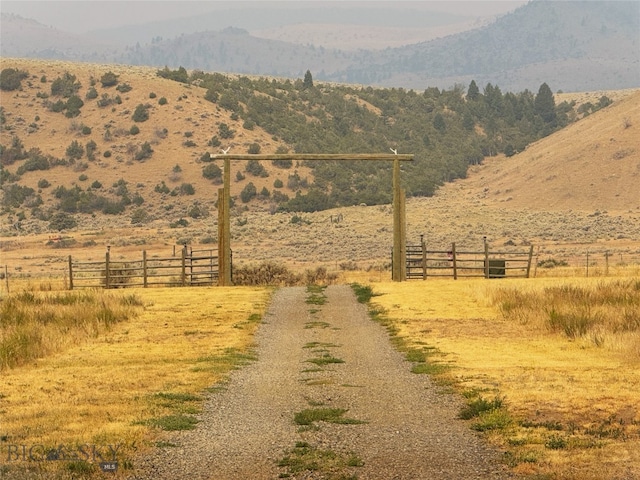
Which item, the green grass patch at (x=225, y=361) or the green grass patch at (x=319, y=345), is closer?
the green grass patch at (x=225, y=361)

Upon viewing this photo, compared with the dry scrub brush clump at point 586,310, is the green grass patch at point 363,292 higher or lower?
lower

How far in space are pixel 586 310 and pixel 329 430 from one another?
47.7ft

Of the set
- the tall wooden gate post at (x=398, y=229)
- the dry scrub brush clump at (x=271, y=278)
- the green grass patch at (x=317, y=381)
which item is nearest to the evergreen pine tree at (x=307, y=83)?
the dry scrub brush clump at (x=271, y=278)

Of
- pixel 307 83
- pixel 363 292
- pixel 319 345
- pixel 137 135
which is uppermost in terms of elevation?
pixel 307 83

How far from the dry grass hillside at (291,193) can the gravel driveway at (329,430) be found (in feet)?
132

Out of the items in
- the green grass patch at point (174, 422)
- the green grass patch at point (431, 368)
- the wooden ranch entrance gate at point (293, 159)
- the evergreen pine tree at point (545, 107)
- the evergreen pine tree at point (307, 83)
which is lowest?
the green grass patch at point (431, 368)

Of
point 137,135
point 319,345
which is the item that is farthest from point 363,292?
point 137,135

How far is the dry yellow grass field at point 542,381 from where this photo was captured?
1137cm

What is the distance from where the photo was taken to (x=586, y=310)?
84.6 ft

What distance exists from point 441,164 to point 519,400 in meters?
110

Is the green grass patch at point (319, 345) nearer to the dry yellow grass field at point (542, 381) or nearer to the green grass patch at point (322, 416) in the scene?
the dry yellow grass field at point (542, 381)

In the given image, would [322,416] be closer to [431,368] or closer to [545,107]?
Result: [431,368]

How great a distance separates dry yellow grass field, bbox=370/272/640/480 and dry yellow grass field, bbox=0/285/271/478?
4.08 meters

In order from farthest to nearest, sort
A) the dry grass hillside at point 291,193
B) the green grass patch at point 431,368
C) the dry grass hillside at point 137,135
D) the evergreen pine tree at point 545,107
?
the evergreen pine tree at point 545,107 → the dry grass hillside at point 137,135 → the dry grass hillside at point 291,193 → the green grass patch at point 431,368
